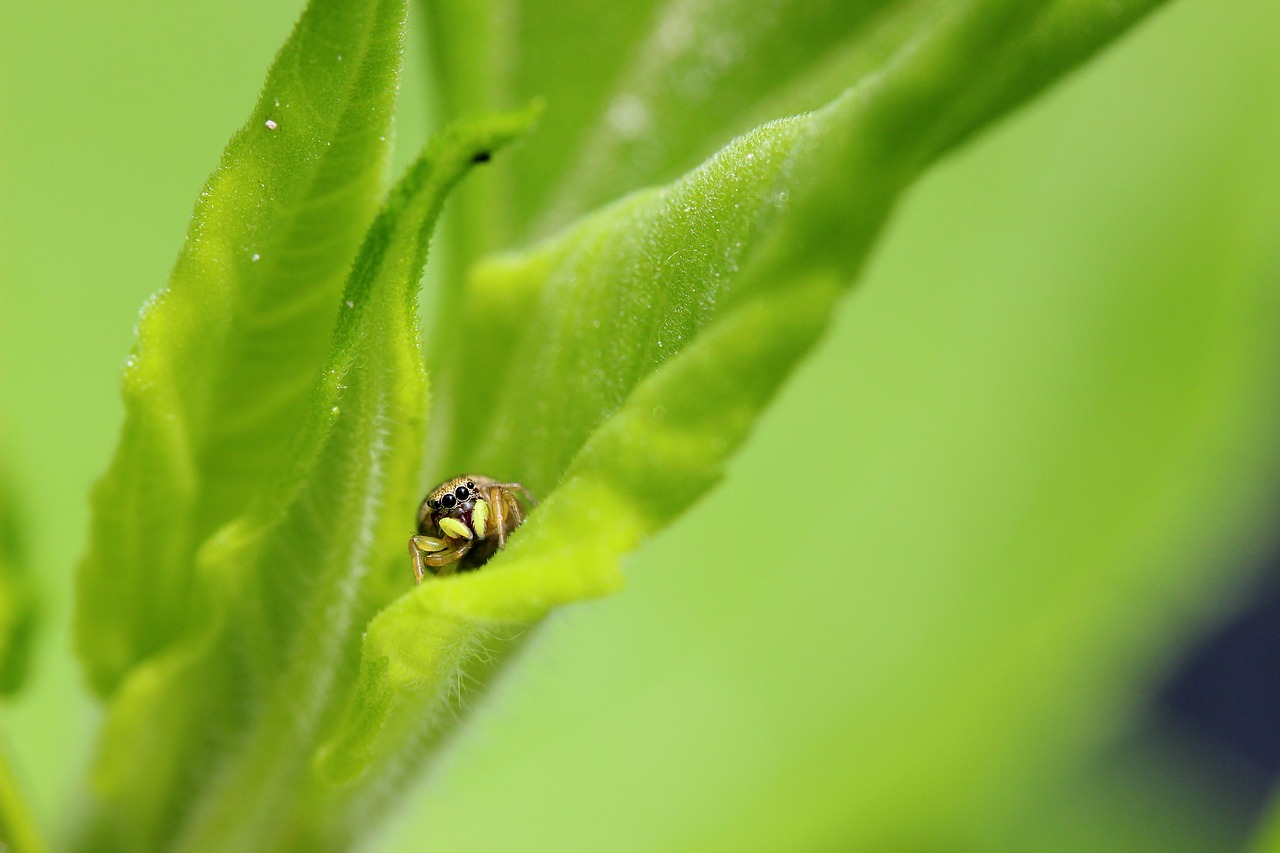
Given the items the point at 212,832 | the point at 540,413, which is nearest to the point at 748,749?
the point at 212,832

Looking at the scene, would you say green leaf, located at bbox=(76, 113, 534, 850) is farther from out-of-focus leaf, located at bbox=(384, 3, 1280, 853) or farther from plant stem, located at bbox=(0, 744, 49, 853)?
out-of-focus leaf, located at bbox=(384, 3, 1280, 853)

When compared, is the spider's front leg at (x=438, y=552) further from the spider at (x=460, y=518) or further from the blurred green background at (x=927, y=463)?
the blurred green background at (x=927, y=463)

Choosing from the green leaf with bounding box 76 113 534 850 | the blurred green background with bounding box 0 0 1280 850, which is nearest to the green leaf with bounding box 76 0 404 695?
the green leaf with bounding box 76 113 534 850

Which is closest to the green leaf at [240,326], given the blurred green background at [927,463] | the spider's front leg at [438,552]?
the spider's front leg at [438,552]

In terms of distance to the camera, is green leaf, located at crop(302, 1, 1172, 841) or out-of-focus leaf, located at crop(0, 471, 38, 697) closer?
green leaf, located at crop(302, 1, 1172, 841)

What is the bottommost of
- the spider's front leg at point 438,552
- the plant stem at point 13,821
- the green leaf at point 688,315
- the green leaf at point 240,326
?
the spider's front leg at point 438,552

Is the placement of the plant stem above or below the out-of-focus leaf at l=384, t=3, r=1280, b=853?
above

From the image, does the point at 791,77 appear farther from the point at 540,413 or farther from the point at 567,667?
the point at 567,667
